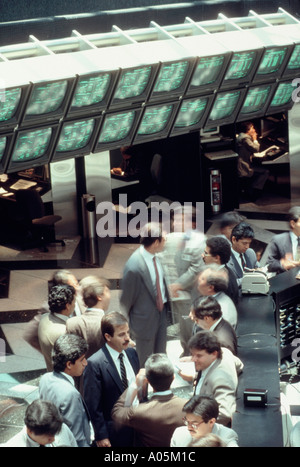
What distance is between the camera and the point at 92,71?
6.97 metres

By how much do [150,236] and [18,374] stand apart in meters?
1.75

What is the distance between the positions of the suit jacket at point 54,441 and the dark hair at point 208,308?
1.17 meters

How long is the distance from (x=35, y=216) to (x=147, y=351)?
4.08 meters

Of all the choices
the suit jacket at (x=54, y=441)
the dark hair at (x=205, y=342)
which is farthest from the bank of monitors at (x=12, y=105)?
the suit jacket at (x=54, y=441)

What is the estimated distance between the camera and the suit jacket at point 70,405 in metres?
4.30

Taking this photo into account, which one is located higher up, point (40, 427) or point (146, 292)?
point (146, 292)

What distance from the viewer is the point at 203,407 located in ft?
12.5

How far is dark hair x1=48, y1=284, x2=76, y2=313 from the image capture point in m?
5.14

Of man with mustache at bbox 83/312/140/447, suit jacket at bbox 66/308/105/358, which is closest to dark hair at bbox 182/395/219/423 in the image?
man with mustache at bbox 83/312/140/447

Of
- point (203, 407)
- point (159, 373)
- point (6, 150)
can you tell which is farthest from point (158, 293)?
point (203, 407)

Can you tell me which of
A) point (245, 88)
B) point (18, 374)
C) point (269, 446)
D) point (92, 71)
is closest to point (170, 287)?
point (18, 374)

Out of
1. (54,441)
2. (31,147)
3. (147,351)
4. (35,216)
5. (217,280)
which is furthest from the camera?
(35,216)

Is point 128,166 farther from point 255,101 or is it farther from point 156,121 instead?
point 156,121

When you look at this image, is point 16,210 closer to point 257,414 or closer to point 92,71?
point 92,71
